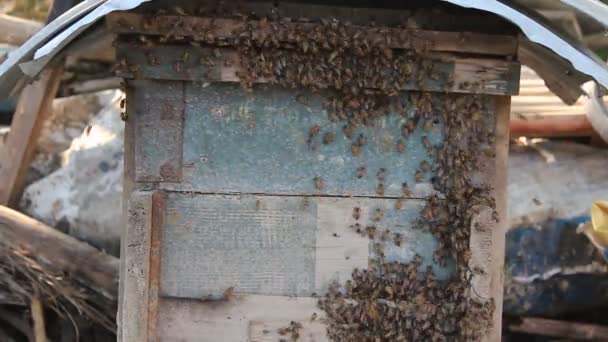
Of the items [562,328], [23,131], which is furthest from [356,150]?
[23,131]

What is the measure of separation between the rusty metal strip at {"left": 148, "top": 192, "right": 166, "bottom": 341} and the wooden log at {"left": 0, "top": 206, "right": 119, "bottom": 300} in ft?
6.85

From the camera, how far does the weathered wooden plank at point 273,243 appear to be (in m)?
3.15

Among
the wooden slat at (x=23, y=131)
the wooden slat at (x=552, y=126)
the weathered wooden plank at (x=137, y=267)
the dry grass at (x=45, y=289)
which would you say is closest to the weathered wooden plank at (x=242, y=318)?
the weathered wooden plank at (x=137, y=267)

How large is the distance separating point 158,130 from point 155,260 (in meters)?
0.63

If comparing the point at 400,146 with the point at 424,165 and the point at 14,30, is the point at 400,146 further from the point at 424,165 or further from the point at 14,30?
the point at 14,30

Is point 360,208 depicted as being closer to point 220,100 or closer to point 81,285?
point 220,100

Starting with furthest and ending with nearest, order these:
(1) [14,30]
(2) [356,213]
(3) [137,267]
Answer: (1) [14,30]
(2) [356,213]
(3) [137,267]

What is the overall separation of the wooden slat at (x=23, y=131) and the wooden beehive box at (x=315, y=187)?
111 inches

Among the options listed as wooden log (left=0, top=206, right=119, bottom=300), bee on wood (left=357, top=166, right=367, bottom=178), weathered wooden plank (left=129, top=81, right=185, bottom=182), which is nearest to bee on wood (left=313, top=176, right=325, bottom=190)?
bee on wood (left=357, top=166, right=367, bottom=178)

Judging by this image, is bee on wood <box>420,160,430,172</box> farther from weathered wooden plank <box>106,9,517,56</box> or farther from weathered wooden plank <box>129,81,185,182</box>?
weathered wooden plank <box>129,81,185,182</box>

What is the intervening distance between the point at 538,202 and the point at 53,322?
4.23 m

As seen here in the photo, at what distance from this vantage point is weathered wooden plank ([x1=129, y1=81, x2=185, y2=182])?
3088mm

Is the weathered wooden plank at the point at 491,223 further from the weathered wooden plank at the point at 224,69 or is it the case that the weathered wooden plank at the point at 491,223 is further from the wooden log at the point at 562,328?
the wooden log at the point at 562,328

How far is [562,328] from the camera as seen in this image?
16.3 feet
